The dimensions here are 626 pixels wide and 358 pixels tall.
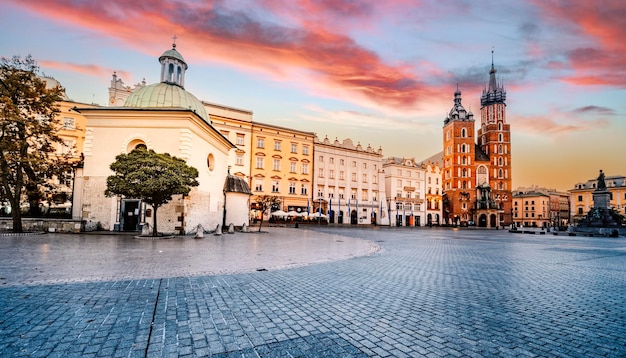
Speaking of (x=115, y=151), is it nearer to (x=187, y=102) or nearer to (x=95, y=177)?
(x=95, y=177)

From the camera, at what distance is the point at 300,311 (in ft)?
17.7

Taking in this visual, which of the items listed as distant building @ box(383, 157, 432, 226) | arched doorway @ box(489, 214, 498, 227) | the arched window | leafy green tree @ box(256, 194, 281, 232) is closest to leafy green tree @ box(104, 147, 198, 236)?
the arched window

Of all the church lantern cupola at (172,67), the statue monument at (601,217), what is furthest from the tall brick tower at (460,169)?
the church lantern cupola at (172,67)

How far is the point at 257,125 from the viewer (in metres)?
53.5

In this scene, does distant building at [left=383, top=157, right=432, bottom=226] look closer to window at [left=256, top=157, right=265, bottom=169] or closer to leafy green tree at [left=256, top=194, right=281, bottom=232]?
leafy green tree at [left=256, top=194, right=281, bottom=232]

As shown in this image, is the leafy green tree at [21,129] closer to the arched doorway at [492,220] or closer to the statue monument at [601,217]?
the statue monument at [601,217]

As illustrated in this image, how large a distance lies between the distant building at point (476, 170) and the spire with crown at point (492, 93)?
6.84 ft

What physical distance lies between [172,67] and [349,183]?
41585 millimetres

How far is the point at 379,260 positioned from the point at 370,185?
2172 inches

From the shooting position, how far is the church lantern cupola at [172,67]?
29562 millimetres

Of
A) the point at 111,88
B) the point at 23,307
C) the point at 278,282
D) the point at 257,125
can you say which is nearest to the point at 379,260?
the point at 278,282

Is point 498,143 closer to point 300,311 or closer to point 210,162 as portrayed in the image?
point 210,162

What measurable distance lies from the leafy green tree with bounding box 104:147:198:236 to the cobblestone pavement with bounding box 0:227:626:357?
969 cm

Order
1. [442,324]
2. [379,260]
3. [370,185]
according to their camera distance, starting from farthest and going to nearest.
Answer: [370,185], [379,260], [442,324]
